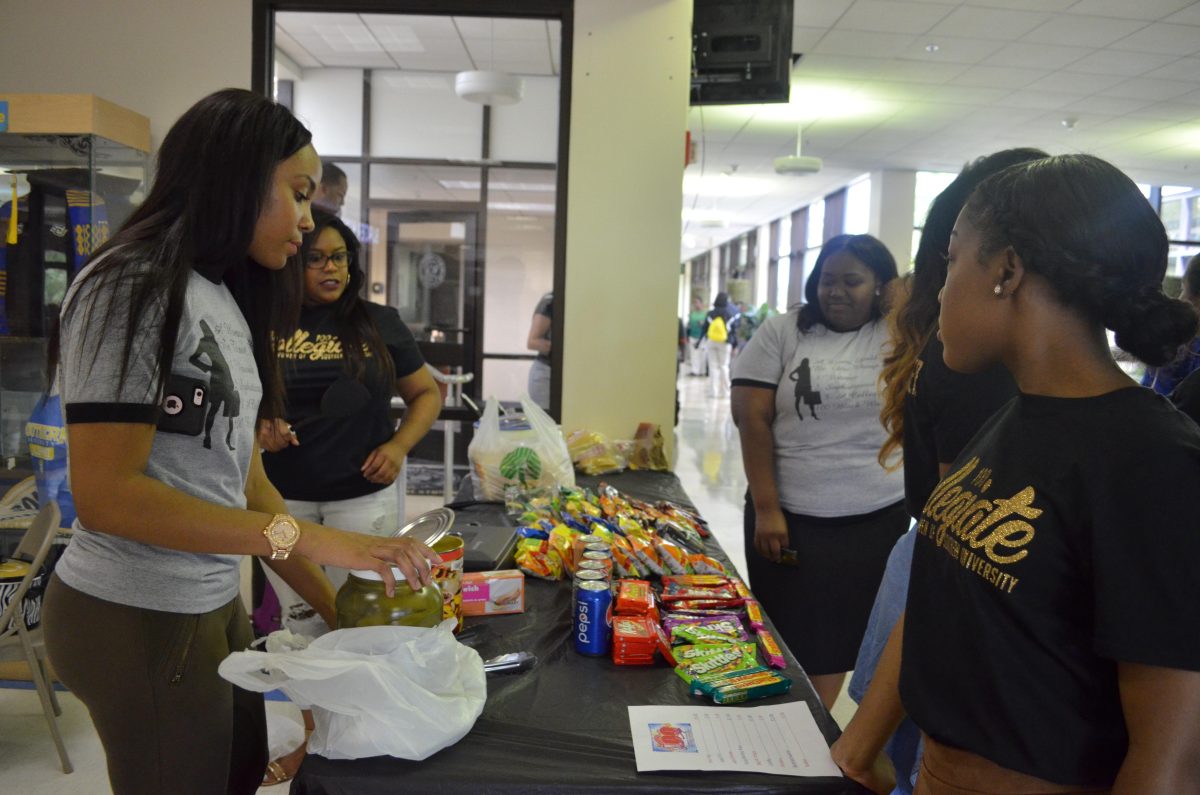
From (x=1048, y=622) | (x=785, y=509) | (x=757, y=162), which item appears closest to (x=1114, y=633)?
(x=1048, y=622)

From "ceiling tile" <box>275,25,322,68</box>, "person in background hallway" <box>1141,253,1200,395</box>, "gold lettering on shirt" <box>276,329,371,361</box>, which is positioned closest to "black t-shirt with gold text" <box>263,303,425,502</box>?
"gold lettering on shirt" <box>276,329,371,361</box>

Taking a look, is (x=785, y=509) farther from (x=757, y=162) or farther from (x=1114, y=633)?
(x=757, y=162)

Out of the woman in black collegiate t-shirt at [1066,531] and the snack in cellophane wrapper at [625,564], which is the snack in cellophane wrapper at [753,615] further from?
the woman in black collegiate t-shirt at [1066,531]

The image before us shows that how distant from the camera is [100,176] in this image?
3.15 meters

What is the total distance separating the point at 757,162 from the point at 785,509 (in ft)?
30.9

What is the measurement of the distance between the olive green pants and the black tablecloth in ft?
0.61

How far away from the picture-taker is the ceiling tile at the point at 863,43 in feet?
19.0

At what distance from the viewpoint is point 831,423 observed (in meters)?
2.16

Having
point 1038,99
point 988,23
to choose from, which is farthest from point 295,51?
point 1038,99

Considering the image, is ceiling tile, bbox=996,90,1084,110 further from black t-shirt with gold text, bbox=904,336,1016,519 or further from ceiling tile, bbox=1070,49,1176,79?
black t-shirt with gold text, bbox=904,336,1016,519

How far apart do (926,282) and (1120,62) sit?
20.9ft

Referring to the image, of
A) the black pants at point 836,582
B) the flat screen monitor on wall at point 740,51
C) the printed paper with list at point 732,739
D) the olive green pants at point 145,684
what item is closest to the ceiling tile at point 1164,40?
the flat screen monitor on wall at point 740,51

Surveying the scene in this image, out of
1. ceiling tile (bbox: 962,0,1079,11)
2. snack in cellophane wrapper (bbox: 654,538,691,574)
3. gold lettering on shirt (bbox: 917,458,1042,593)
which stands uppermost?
ceiling tile (bbox: 962,0,1079,11)

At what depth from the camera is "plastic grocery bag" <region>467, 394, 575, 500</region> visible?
2.54m
